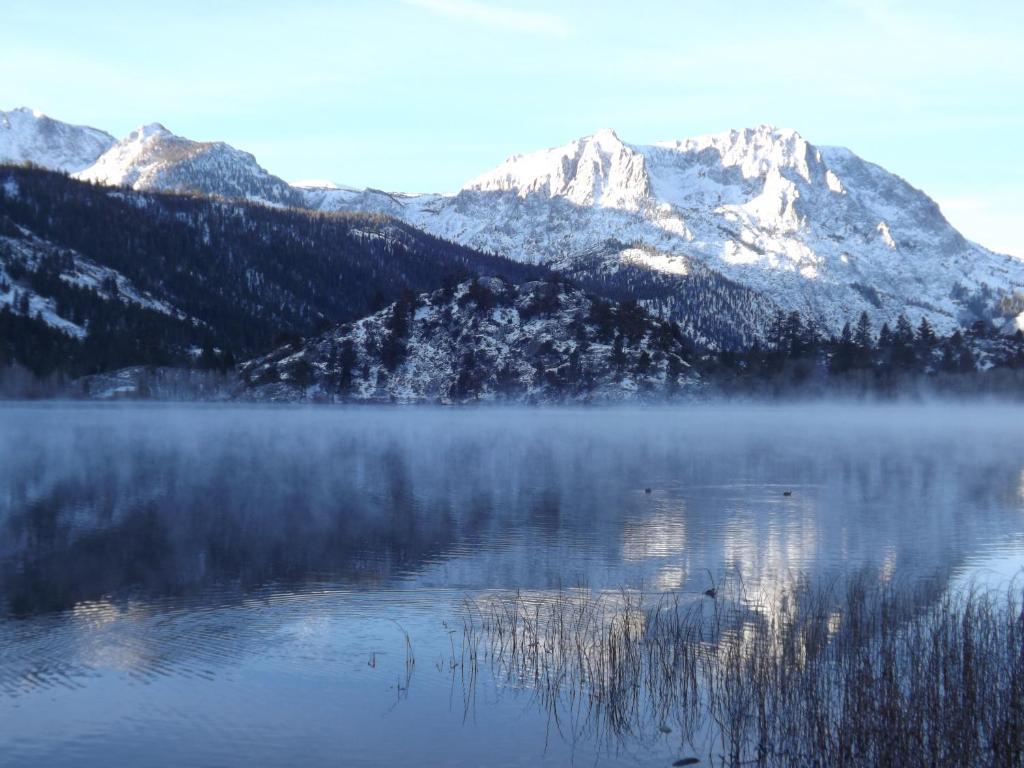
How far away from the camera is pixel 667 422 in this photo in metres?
169

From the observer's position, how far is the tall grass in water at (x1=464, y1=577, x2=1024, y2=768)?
65.4ft

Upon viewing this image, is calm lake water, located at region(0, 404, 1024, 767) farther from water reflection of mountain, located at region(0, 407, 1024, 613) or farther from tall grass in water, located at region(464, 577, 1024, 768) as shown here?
tall grass in water, located at region(464, 577, 1024, 768)

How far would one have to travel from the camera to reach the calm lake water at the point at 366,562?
75.4 feet

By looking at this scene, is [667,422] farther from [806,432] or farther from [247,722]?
[247,722]

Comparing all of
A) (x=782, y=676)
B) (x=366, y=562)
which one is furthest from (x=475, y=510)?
(x=782, y=676)

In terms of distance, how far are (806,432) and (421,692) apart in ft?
401

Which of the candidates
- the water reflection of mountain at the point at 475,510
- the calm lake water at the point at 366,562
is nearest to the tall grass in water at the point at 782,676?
the calm lake water at the point at 366,562

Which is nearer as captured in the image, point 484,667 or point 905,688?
point 905,688

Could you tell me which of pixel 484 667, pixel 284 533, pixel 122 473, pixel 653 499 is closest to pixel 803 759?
pixel 484 667

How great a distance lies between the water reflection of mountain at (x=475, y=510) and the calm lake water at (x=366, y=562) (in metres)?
0.27

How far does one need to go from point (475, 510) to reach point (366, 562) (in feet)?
57.0

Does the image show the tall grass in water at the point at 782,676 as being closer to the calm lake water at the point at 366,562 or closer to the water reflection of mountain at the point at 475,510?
the calm lake water at the point at 366,562

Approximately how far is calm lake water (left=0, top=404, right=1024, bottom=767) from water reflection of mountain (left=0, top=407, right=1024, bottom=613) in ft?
0.88

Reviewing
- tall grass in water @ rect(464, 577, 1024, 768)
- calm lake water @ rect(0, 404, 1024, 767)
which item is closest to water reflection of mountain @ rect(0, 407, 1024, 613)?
calm lake water @ rect(0, 404, 1024, 767)
